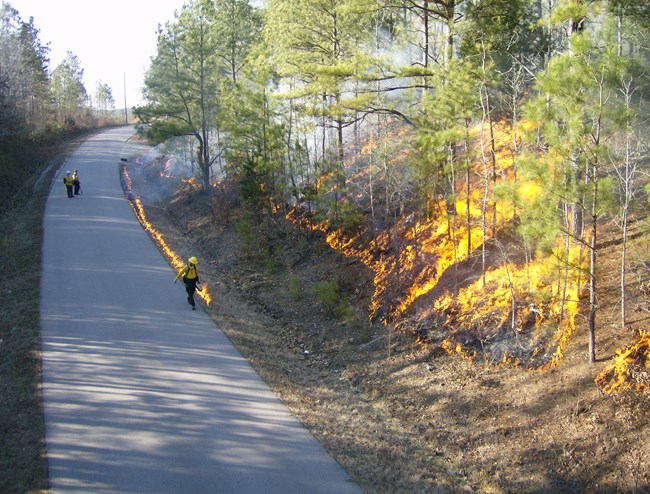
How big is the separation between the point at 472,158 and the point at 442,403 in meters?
8.50

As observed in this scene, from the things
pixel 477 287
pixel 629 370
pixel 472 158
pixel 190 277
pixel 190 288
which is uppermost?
pixel 472 158

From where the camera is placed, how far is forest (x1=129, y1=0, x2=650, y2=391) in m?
9.37

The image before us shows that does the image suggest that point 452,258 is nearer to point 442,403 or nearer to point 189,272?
point 442,403

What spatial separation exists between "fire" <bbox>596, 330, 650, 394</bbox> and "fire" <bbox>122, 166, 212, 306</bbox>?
992 cm

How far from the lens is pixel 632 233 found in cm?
1241

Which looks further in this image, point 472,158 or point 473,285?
point 472,158

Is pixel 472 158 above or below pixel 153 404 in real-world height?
above

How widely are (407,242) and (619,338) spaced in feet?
26.1

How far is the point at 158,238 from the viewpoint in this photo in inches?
882

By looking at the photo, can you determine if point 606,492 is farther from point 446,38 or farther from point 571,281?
point 446,38

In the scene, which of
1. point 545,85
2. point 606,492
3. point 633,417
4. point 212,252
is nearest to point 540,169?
point 545,85

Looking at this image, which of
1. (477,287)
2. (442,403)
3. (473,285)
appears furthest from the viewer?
(473,285)

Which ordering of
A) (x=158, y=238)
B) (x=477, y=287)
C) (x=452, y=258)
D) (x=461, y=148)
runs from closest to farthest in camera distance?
(x=477, y=287)
(x=452, y=258)
(x=461, y=148)
(x=158, y=238)

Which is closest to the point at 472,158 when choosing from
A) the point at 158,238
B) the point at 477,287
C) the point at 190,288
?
the point at 477,287
